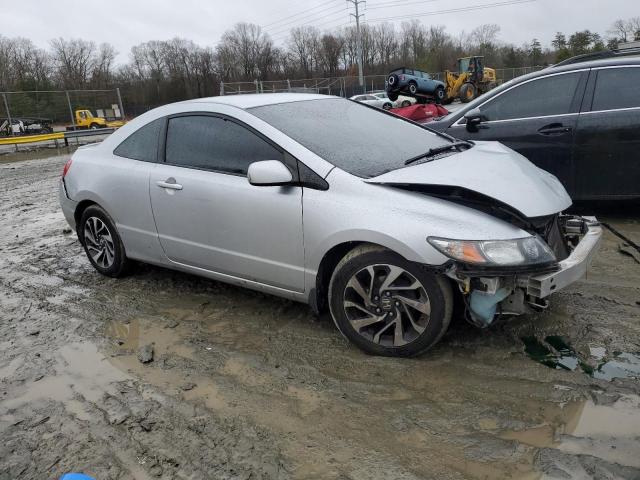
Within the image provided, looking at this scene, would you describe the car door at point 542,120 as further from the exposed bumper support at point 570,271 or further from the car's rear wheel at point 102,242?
the car's rear wheel at point 102,242

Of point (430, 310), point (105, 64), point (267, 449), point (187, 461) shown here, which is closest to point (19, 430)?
point (187, 461)

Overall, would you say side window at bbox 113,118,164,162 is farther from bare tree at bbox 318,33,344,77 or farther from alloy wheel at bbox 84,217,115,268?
bare tree at bbox 318,33,344,77

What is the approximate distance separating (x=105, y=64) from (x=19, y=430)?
3351 inches

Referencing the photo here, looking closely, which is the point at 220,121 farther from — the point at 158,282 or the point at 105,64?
the point at 105,64

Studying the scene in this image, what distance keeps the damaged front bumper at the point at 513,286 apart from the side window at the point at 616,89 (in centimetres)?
258

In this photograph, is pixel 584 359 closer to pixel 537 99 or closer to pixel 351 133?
pixel 351 133

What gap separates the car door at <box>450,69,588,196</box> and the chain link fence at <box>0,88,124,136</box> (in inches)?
1019

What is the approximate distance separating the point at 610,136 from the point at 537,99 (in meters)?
0.80

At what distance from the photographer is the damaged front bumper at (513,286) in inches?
105

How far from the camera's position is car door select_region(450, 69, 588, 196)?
5.02m

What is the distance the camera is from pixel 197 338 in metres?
3.51

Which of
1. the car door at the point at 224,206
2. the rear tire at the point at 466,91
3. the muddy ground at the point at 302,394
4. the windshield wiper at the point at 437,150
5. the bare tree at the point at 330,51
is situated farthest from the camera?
the bare tree at the point at 330,51

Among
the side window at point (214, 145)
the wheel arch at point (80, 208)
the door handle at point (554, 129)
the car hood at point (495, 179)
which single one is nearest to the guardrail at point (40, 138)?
the wheel arch at point (80, 208)

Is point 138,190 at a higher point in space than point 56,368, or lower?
higher
